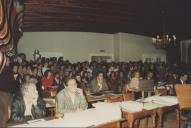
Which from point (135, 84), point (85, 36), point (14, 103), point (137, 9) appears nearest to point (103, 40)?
point (85, 36)

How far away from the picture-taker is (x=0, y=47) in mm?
5379

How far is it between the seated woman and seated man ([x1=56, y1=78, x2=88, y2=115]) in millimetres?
479

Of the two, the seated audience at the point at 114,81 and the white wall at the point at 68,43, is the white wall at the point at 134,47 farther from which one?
the seated audience at the point at 114,81

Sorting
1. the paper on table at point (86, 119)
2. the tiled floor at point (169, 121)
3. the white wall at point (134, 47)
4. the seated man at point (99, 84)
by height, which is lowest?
the tiled floor at point (169, 121)

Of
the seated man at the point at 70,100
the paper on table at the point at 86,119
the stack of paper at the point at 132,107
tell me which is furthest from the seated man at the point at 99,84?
the paper on table at the point at 86,119

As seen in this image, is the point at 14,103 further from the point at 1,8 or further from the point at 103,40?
the point at 103,40

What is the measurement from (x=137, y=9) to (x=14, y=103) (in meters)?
6.19

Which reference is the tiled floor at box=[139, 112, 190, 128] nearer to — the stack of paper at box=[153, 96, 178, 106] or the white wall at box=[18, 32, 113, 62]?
the stack of paper at box=[153, 96, 178, 106]

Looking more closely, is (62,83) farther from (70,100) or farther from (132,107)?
(132,107)

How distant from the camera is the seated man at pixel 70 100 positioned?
179 inches

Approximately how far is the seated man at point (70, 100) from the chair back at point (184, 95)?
5.21 feet

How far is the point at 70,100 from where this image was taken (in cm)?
460

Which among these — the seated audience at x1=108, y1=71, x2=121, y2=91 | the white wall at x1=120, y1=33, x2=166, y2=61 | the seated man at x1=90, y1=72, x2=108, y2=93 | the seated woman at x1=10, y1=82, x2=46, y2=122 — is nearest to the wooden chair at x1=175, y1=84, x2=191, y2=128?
the seated woman at x1=10, y1=82, x2=46, y2=122

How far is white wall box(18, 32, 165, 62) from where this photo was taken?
12.1 metres
